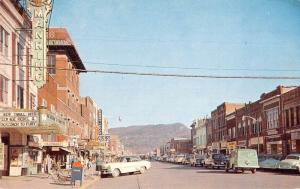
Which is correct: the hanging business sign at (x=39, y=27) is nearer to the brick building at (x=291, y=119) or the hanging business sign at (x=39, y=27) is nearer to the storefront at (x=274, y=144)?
the brick building at (x=291, y=119)

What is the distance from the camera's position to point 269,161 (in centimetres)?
4278

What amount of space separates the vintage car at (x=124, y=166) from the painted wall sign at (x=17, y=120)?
11788 mm

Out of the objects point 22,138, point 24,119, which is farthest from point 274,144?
point 24,119

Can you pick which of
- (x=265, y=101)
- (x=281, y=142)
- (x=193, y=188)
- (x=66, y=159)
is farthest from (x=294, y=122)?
(x=193, y=188)

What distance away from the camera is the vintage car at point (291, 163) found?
36.8m

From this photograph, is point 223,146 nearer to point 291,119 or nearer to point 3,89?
point 291,119

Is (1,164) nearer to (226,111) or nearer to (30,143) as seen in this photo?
(30,143)

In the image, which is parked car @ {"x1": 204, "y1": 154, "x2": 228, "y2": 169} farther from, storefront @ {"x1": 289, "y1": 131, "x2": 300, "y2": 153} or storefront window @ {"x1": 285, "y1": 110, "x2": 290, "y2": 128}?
storefront window @ {"x1": 285, "y1": 110, "x2": 290, "y2": 128}

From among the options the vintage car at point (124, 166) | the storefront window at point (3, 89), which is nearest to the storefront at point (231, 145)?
the vintage car at point (124, 166)

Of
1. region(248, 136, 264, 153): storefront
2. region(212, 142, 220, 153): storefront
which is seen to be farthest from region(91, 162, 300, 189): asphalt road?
region(212, 142, 220, 153): storefront

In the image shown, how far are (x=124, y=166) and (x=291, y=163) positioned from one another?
41.2 ft

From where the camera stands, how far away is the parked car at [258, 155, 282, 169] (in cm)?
4122

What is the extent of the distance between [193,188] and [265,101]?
46184mm

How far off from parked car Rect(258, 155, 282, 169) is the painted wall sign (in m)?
22.2
